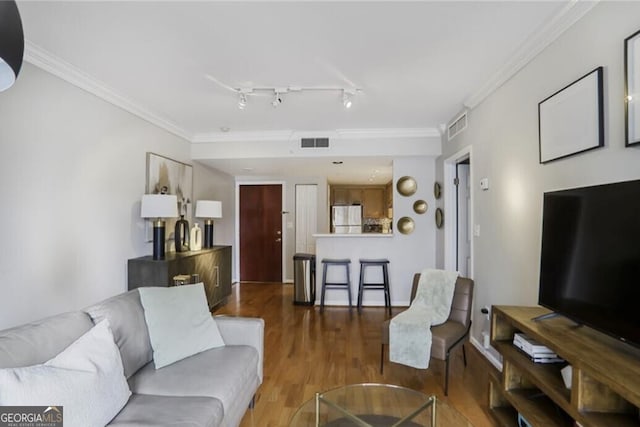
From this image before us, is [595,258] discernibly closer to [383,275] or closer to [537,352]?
[537,352]

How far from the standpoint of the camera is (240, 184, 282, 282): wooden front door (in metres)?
6.59

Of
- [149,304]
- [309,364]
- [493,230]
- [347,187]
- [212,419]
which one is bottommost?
[309,364]

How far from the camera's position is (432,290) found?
9.55 feet

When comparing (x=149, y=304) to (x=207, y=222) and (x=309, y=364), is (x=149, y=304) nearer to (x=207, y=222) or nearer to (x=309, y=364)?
(x=309, y=364)

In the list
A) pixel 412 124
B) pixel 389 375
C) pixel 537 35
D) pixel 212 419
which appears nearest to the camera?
pixel 212 419

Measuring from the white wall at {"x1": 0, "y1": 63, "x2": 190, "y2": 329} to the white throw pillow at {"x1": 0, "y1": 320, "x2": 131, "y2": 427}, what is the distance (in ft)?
4.57

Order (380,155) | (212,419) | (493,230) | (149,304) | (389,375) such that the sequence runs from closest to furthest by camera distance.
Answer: (212,419)
(149,304)
(389,375)
(493,230)
(380,155)

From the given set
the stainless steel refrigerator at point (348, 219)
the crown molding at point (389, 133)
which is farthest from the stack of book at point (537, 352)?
the stainless steel refrigerator at point (348, 219)

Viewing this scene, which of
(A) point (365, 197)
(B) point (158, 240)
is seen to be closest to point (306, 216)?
(A) point (365, 197)

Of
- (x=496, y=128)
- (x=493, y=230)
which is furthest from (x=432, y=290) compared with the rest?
(x=496, y=128)

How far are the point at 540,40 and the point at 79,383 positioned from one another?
2.96 metres

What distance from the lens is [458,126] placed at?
12.1ft

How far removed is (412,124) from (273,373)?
328 cm

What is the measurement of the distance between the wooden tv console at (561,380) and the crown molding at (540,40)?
1633mm
